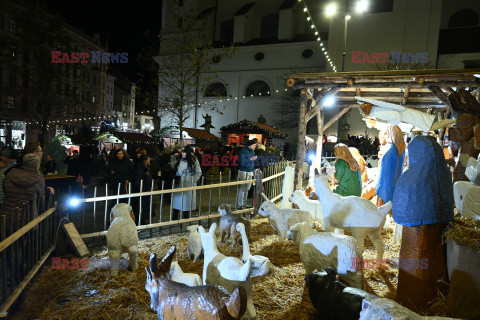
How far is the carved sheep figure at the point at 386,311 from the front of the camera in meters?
1.81

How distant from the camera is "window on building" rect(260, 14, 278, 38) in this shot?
104 feet

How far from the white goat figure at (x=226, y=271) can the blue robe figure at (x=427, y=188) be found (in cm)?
162

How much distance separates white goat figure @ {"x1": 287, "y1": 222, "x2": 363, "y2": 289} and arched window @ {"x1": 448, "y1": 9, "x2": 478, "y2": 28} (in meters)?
28.5

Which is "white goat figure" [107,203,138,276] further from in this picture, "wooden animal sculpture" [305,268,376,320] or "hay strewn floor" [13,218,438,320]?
"wooden animal sculpture" [305,268,376,320]

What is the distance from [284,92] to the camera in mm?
28344

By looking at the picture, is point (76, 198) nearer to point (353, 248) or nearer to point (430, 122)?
point (353, 248)

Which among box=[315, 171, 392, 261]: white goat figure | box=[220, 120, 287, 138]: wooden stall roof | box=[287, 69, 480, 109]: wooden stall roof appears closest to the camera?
box=[315, 171, 392, 261]: white goat figure

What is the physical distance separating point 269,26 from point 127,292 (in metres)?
32.9

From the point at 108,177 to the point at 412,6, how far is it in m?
25.4

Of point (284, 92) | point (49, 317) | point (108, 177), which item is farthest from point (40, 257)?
point (284, 92)

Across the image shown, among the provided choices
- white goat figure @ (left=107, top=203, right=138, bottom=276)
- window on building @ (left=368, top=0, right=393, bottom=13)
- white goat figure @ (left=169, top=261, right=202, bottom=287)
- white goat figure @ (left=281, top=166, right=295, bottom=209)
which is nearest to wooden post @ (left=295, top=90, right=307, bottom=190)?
white goat figure @ (left=281, top=166, right=295, bottom=209)

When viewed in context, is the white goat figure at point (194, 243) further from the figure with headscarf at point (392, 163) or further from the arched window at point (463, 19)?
the arched window at point (463, 19)

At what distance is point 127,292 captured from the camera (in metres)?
3.68

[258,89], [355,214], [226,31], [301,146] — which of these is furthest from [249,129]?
[355,214]
